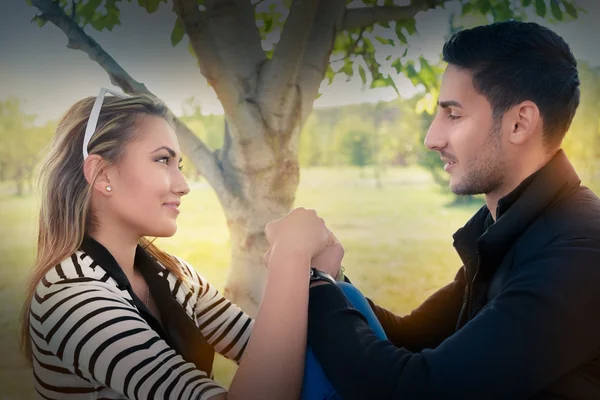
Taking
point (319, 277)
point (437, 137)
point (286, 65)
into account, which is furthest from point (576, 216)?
point (286, 65)

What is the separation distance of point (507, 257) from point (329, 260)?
12.9 inches

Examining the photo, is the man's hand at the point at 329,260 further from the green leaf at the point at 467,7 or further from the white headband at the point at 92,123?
the green leaf at the point at 467,7

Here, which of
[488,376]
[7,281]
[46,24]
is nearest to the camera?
[488,376]

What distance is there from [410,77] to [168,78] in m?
0.91

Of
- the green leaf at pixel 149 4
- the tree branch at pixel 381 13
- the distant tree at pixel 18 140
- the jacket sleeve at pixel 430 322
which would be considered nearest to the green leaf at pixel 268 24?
the tree branch at pixel 381 13

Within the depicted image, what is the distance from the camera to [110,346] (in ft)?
3.16

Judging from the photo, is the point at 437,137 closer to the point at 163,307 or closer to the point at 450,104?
the point at 450,104

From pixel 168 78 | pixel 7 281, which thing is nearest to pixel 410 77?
pixel 168 78

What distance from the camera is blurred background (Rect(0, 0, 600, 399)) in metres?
2.00

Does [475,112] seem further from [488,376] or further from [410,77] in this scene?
[410,77]

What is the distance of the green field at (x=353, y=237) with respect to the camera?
2.18 meters

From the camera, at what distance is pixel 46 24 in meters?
1.98

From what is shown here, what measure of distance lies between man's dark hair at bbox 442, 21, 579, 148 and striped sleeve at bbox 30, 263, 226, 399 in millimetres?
729

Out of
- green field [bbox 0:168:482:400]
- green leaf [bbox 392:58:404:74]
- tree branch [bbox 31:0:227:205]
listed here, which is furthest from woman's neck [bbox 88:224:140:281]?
green leaf [bbox 392:58:404:74]
